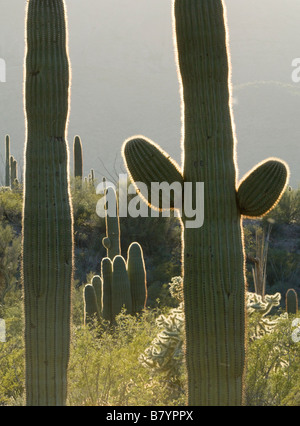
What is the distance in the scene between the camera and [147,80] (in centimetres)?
11719

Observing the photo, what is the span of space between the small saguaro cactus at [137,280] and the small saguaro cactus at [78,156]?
13.0 metres

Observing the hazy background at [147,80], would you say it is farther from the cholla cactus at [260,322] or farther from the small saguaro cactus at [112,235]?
the cholla cactus at [260,322]

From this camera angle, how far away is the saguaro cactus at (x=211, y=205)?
18.7ft

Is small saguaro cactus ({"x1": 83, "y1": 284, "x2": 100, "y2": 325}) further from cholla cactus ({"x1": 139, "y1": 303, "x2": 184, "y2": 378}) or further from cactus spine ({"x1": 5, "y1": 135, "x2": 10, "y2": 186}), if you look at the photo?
cactus spine ({"x1": 5, "y1": 135, "x2": 10, "y2": 186})

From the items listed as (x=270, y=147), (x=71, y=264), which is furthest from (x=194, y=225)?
(x=270, y=147)

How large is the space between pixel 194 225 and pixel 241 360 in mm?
1226

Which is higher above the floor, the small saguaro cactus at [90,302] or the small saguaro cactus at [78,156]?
the small saguaro cactus at [78,156]

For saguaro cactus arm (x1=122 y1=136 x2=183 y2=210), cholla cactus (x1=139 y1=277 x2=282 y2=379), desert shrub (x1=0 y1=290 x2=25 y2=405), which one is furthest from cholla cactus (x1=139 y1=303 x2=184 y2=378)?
saguaro cactus arm (x1=122 y1=136 x2=183 y2=210)

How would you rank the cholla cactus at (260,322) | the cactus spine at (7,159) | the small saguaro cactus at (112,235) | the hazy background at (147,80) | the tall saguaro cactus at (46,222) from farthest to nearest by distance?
the hazy background at (147,80), the cactus spine at (7,159), the small saguaro cactus at (112,235), the cholla cactus at (260,322), the tall saguaro cactus at (46,222)

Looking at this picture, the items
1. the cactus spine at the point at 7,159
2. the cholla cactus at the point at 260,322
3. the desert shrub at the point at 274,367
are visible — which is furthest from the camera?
the cactus spine at the point at 7,159

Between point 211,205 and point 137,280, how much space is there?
9.43 meters

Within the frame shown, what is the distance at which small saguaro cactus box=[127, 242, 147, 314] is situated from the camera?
1484 cm

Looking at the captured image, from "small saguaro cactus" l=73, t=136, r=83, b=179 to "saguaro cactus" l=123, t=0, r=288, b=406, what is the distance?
71.0ft

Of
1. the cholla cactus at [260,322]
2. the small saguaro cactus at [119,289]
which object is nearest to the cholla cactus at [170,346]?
the cholla cactus at [260,322]
